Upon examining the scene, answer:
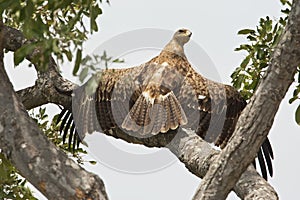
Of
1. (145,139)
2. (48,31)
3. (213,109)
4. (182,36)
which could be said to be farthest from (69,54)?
(182,36)

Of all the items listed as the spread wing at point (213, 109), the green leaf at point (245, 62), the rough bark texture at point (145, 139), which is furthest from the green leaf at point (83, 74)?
the spread wing at point (213, 109)

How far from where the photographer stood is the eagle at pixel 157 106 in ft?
26.2

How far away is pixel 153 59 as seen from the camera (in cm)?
901

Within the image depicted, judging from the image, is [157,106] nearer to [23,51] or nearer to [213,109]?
[213,109]

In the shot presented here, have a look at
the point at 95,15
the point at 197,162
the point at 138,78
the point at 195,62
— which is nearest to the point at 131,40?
the point at 138,78

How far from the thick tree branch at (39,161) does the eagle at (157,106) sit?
282 cm

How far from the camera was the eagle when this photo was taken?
26.2ft

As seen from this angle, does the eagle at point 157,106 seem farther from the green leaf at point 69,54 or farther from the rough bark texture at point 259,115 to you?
the green leaf at point 69,54

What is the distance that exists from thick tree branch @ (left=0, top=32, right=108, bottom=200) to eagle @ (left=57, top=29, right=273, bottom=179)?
282cm

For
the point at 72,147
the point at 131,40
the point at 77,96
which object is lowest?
the point at 72,147

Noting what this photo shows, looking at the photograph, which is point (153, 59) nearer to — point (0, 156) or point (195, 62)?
point (195, 62)

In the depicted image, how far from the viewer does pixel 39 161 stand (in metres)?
4.93

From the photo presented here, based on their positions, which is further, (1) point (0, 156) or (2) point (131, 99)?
(2) point (131, 99)

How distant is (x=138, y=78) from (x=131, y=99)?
34 centimetres
